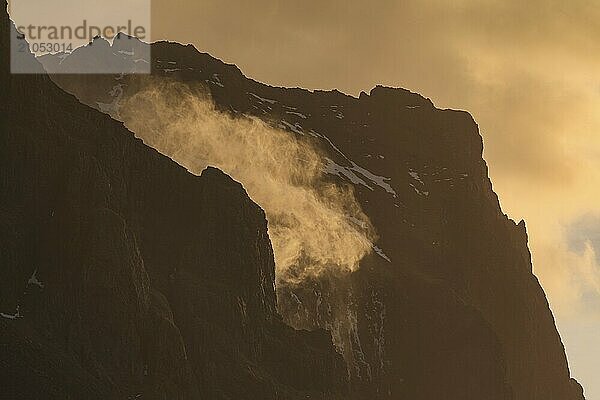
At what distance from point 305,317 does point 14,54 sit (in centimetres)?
8077

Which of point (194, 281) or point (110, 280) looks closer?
point (110, 280)

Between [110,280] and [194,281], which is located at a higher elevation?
[194,281]

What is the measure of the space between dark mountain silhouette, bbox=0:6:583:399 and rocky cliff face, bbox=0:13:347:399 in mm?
164

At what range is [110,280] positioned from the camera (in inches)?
3191

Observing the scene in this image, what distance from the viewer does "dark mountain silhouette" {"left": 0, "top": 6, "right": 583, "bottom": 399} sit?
7850cm

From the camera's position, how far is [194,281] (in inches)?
4294

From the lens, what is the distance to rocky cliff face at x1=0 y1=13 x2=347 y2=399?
249 ft

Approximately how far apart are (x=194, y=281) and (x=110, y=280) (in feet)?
93.1

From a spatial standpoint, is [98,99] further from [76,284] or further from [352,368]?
[76,284]

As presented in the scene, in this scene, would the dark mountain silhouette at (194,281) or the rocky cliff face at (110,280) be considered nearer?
the rocky cliff face at (110,280)

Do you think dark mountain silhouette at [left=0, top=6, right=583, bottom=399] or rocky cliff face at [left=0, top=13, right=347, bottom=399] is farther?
dark mountain silhouette at [left=0, top=6, right=583, bottom=399]

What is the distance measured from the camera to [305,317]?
154000 mm

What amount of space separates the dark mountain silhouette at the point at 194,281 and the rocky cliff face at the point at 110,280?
0.16m

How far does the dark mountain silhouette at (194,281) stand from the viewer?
258ft
